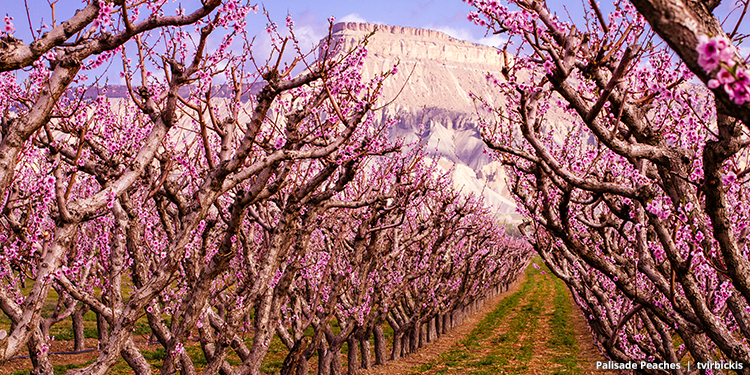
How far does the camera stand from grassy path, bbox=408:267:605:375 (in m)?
17.7

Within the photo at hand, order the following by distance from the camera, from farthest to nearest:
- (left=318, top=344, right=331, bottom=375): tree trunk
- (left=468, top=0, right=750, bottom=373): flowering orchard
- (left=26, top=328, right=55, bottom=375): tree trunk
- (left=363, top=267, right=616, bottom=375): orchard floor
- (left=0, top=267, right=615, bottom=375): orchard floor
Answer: (left=363, top=267, right=616, bottom=375): orchard floor → (left=0, top=267, right=615, bottom=375): orchard floor → (left=318, top=344, right=331, bottom=375): tree trunk → (left=26, top=328, right=55, bottom=375): tree trunk → (left=468, top=0, right=750, bottom=373): flowering orchard

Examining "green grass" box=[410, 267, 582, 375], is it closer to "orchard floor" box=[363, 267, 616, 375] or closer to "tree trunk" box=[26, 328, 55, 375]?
"orchard floor" box=[363, 267, 616, 375]

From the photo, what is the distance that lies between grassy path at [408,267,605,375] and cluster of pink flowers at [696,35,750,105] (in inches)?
505

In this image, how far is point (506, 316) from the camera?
32281 millimetres

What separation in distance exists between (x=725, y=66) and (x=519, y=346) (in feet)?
75.0

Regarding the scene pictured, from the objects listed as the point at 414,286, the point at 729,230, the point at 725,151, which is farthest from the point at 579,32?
the point at 414,286

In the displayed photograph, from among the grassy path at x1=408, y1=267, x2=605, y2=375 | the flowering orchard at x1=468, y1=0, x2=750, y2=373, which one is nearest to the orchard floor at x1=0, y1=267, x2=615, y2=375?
the grassy path at x1=408, y1=267, x2=605, y2=375

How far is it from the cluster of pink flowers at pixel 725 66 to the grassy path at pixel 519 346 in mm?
12836

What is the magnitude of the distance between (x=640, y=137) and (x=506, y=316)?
2969 cm

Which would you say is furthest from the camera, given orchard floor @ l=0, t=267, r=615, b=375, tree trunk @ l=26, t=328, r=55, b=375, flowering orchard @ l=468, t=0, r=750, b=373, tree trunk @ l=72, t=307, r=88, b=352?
tree trunk @ l=72, t=307, r=88, b=352

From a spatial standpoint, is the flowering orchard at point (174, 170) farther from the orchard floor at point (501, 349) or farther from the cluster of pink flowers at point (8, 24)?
the orchard floor at point (501, 349)

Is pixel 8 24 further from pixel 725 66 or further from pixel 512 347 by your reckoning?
pixel 512 347

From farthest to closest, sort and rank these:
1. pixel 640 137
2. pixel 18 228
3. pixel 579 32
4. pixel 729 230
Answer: pixel 18 228 < pixel 579 32 < pixel 640 137 < pixel 729 230

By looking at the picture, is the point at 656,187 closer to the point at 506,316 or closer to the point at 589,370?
the point at 589,370
